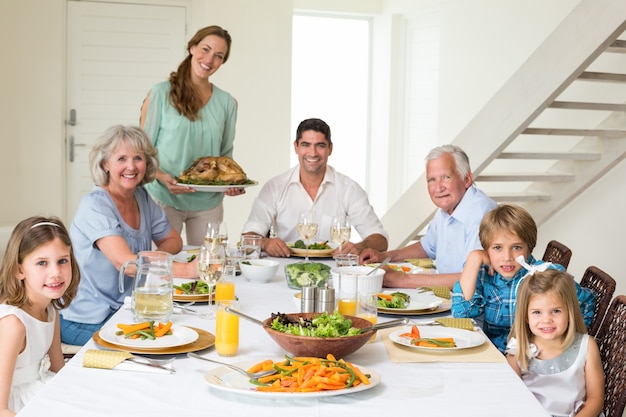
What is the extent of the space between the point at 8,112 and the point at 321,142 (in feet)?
12.1

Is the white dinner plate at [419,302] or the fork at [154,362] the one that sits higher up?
the white dinner plate at [419,302]

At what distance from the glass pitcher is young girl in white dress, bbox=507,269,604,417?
98 centimetres

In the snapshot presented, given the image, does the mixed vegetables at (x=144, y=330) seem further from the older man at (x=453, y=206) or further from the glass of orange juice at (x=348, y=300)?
the older man at (x=453, y=206)

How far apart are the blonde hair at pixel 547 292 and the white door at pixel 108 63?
5011mm

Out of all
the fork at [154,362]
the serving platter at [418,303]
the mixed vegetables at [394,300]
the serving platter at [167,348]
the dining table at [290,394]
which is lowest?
the dining table at [290,394]

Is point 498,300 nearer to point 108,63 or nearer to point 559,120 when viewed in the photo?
point 559,120

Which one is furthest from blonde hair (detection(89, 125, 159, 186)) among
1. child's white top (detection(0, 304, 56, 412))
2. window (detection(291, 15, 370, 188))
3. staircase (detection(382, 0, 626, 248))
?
window (detection(291, 15, 370, 188))

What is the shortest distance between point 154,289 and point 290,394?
721mm

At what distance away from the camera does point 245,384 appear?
5.84ft

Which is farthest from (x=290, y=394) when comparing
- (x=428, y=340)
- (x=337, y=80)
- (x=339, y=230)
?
(x=337, y=80)

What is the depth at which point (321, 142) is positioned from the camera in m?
3.97

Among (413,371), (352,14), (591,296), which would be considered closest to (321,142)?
(591,296)

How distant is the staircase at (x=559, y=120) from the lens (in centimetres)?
436

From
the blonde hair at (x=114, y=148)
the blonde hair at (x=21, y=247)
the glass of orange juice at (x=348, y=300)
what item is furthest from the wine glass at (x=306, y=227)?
the blonde hair at (x=21, y=247)
